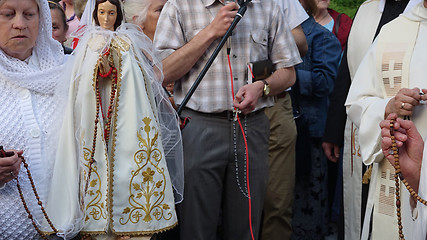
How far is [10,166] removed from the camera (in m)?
2.44

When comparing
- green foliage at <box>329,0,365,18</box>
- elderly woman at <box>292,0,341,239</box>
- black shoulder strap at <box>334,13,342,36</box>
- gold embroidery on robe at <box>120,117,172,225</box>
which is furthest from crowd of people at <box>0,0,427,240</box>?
green foliage at <box>329,0,365,18</box>

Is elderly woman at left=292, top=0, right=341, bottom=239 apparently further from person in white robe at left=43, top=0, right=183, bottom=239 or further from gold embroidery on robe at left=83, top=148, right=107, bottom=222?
gold embroidery on robe at left=83, top=148, right=107, bottom=222

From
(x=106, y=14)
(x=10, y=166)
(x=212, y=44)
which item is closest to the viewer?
(x=10, y=166)

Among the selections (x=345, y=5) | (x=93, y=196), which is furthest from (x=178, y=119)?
(x=345, y=5)

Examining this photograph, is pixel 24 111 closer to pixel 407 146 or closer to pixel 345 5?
pixel 407 146

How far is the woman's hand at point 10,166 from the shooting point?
7.94 feet

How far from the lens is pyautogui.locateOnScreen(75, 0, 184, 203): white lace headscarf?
2758mm

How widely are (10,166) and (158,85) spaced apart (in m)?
0.77

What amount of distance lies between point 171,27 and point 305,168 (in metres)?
2.12

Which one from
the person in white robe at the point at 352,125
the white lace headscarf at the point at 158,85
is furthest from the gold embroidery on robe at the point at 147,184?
the person in white robe at the point at 352,125

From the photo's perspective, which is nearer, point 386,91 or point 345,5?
point 386,91

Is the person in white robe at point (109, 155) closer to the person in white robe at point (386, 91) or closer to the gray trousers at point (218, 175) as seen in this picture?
the gray trousers at point (218, 175)

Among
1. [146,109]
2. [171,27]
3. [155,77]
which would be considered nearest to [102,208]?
[146,109]

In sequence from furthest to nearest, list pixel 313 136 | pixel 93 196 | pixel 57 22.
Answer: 1. pixel 313 136
2. pixel 57 22
3. pixel 93 196
